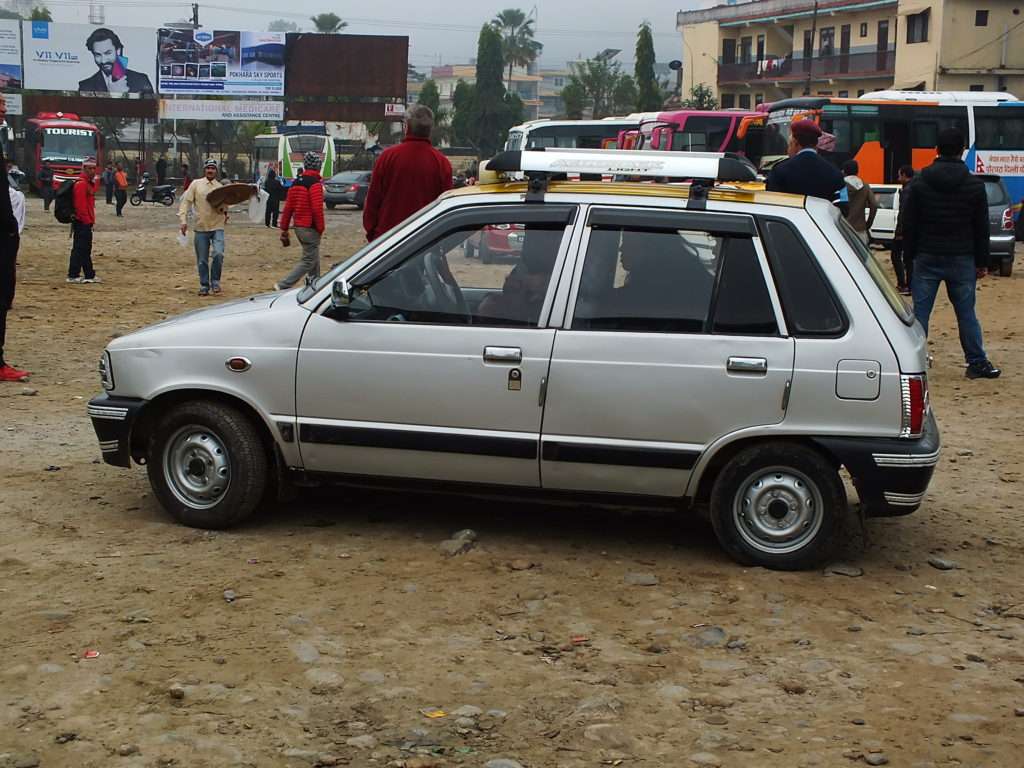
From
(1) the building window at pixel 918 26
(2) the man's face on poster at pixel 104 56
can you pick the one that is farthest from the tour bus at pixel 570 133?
(2) the man's face on poster at pixel 104 56

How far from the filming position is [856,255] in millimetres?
6098

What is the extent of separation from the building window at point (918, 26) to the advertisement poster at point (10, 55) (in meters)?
42.3

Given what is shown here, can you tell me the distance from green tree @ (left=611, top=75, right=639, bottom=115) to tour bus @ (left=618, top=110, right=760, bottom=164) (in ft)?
225

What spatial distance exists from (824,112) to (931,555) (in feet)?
91.6

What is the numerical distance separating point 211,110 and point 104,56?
591cm

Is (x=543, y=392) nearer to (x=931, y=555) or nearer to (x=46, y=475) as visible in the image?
(x=931, y=555)

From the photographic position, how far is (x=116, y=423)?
652 centimetres

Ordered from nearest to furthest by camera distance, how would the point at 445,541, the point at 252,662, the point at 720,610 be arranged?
1. the point at 252,662
2. the point at 720,610
3. the point at 445,541

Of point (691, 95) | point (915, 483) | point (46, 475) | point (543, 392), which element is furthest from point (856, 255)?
point (691, 95)

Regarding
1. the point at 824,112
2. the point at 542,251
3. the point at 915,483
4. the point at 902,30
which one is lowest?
the point at 915,483

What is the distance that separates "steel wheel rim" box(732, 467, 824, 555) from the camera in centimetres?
599

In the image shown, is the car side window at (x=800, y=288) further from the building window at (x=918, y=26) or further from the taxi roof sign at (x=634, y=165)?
the building window at (x=918, y=26)

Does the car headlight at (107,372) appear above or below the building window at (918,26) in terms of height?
below

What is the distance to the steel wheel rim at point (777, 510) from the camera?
599 centimetres
